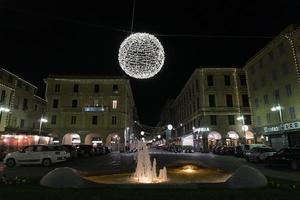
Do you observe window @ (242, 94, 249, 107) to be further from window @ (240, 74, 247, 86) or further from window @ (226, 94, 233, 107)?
window @ (226, 94, 233, 107)

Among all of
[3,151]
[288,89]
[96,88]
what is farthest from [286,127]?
[96,88]

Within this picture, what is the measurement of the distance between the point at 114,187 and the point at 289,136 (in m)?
29.7

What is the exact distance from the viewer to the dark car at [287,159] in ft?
56.4

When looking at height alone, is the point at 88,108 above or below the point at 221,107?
above

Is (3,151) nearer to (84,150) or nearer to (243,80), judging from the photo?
(84,150)

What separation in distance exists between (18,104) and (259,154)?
37773 millimetres

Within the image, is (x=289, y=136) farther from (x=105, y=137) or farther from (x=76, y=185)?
(x=105, y=137)

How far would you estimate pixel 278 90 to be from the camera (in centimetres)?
3356

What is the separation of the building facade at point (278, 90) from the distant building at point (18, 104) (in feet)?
117

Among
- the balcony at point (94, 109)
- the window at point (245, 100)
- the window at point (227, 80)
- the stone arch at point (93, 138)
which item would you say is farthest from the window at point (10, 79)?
the window at point (245, 100)

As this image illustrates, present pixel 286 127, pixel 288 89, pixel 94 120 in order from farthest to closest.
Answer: pixel 94 120 → pixel 288 89 → pixel 286 127

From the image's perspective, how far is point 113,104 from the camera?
53.2m

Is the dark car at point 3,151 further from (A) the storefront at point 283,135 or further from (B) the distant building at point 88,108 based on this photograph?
(A) the storefront at point 283,135

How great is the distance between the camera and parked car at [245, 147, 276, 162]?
22.6 meters
